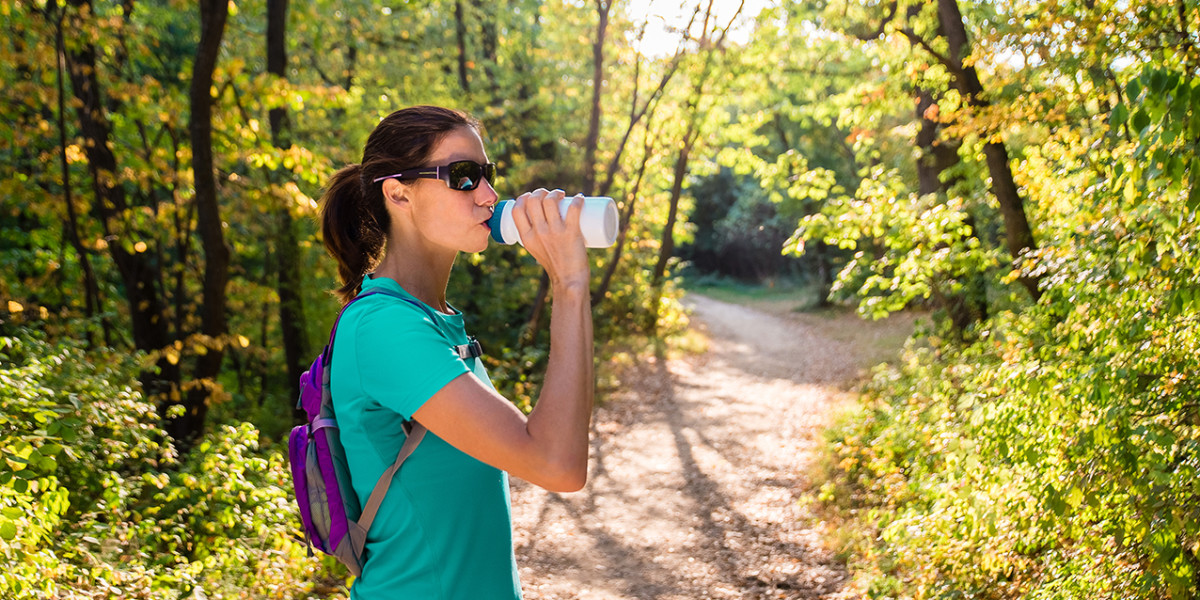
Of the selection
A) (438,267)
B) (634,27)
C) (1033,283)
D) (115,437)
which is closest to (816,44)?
(634,27)

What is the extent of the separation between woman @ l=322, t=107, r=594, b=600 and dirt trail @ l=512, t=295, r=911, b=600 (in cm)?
453

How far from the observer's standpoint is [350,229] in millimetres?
1885

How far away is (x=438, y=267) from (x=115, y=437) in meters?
4.35

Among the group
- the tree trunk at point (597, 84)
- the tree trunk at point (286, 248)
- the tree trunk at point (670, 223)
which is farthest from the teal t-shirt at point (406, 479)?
the tree trunk at point (670, 223)

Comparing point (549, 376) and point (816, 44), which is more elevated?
point (816, 44)

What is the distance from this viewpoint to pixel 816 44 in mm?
13508

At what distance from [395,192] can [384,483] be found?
0.61 meters

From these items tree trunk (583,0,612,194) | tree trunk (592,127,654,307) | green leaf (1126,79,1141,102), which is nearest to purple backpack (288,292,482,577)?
green leaf (1126,79,1141,102)

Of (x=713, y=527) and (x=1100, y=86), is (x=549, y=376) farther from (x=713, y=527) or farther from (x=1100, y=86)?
(x=713, y=527)

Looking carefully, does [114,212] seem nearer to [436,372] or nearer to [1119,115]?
[436,372]

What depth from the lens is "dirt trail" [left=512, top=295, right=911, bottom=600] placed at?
6.02 meters

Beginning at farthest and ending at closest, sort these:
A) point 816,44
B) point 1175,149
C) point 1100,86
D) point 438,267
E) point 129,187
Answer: point 816,44, point 129,187, point 1100,86, point 1175,149, point 438,267

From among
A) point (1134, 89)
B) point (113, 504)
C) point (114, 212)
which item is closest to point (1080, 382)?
point (1134, 89)

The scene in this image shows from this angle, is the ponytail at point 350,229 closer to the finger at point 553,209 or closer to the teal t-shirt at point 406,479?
the teal t-shirt at point 406,479
